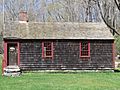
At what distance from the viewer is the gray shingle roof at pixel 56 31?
3097cm

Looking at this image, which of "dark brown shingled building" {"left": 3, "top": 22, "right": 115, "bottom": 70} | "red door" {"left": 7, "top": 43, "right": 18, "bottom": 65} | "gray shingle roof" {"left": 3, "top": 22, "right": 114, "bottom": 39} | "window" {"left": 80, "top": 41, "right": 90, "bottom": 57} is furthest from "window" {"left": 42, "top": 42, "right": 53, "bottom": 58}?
"window" {"left": 80, "top": 41, "right": 90, "bottom": 57}

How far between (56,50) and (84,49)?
2548 mm

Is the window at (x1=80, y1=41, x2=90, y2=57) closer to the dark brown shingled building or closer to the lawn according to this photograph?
the dark brown shingled building

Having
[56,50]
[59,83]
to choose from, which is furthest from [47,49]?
[59,83]

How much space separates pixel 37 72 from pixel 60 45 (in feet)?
10.2

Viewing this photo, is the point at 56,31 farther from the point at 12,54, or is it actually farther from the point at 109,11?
the point at 109,11

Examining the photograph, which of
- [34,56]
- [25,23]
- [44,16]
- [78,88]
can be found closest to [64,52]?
[34,56]

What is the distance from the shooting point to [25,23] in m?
33.2

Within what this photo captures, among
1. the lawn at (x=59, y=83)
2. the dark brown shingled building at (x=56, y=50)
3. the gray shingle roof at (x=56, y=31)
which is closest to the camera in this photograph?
the lawn at (x=59, y=83)

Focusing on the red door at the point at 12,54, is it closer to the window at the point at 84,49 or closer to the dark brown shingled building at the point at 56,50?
the dark brown shingled building at the point at 56,50

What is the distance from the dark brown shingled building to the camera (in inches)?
1199

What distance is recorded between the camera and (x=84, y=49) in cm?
3127

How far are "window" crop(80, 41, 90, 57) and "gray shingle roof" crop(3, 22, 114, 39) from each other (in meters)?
0.54

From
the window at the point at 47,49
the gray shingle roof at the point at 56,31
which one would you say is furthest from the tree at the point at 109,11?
the window at the point at 47,49
